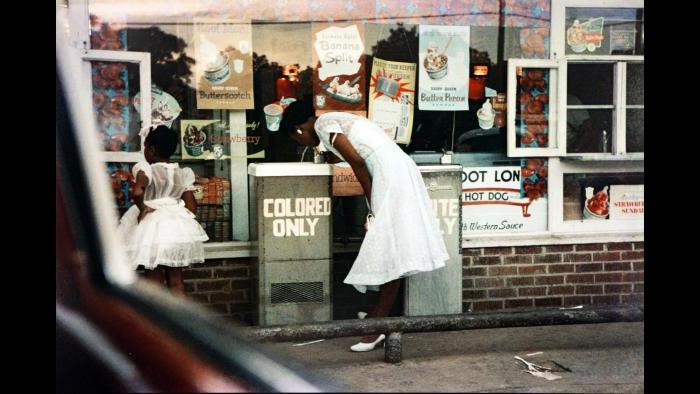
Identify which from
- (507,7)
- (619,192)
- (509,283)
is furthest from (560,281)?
(507,7)

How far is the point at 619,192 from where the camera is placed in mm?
6879

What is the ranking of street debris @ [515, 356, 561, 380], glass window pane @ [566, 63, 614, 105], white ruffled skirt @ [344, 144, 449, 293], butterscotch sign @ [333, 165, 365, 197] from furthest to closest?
1. glass window pane @ [566, 63, 614, 105]
2. butterscotch sign @ [333, 165, 365, 197]
3. white ruffled skirt @ [344, 144, 449, 293]
4. street debris @ [515, 356, 561, 380]

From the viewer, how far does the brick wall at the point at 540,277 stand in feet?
21.8

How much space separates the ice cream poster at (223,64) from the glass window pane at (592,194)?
2855 millimetres

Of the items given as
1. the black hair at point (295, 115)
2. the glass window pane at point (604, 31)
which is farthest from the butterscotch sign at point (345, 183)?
the glass window pane at point (604, 31)

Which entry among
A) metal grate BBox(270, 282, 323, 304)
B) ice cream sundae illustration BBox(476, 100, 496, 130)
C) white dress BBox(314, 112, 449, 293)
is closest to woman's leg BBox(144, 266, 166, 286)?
metal grate BBox(270, 282, 323, 304)

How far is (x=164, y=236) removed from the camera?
5.67m

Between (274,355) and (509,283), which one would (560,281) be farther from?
(274,355)

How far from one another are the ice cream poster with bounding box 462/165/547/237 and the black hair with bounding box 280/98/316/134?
60.8 inches

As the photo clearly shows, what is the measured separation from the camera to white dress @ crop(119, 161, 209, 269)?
5621 millimetres

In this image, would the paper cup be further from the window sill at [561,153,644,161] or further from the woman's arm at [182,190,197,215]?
the window sill at [561,153,644,161]

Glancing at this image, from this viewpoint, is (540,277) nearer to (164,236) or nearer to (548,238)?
(548,238)

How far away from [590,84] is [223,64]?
3103mm
